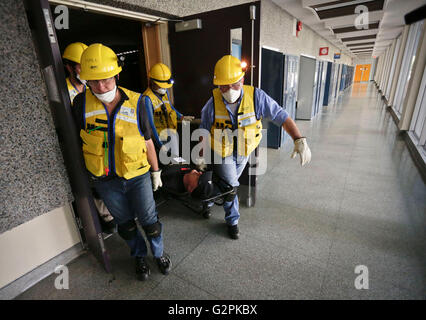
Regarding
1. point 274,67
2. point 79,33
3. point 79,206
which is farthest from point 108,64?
point 79,33

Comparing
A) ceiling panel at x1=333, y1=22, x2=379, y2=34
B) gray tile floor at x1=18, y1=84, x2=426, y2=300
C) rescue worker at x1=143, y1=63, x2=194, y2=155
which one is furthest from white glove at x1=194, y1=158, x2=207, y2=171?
ceiling panel at x1=333, y1=22, x2=379, y2=34

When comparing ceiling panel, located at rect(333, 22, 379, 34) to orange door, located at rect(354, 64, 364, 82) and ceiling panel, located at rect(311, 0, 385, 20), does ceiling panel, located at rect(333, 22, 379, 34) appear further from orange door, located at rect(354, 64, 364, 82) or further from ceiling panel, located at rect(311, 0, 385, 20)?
orange door, located at rect(354, 64, 364, 82)

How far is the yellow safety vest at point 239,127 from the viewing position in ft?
6.63

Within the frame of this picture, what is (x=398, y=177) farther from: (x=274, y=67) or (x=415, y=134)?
(x=274, y=67)

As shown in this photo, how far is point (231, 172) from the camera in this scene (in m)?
2.16

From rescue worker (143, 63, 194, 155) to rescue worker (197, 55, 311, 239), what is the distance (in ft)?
2.06

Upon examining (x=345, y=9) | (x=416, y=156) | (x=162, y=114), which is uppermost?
(x=345, y=9)

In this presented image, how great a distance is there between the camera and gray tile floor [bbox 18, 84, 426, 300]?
1689mm

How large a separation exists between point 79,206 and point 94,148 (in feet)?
2.34

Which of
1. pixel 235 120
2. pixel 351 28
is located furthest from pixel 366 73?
pixel 235 120

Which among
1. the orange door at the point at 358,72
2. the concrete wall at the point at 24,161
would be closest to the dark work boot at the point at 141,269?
the concrete wall at the point at 24,161

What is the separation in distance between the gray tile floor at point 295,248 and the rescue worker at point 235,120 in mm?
374

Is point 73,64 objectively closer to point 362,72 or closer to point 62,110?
point 62,110

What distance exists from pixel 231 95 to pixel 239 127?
11.5 inches
